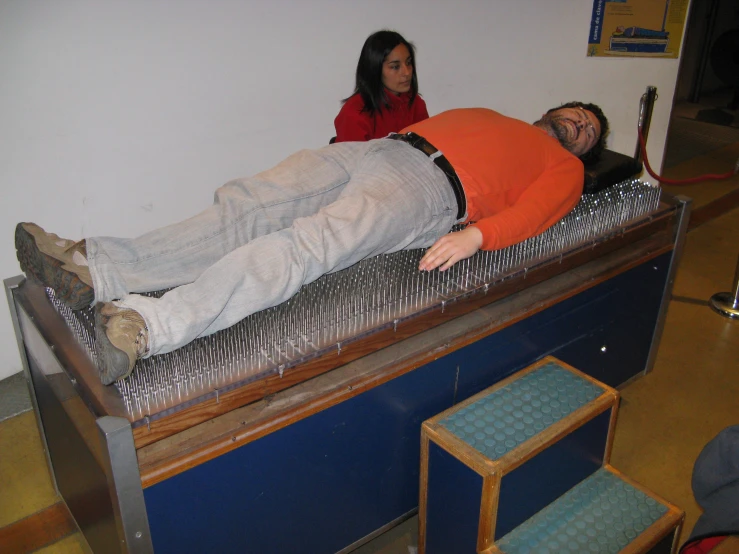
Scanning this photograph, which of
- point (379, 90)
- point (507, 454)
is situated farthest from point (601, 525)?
point (379, 90)

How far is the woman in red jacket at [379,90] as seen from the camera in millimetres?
2424

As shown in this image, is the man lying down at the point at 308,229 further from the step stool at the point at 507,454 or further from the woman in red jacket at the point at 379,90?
the woman in red jacket at the point at 379,90

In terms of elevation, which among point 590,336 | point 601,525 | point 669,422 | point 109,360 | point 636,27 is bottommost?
point 669,422

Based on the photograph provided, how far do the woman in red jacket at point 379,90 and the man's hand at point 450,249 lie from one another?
0.90 meters

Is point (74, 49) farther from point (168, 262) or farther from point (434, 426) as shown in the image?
point (434, 426)

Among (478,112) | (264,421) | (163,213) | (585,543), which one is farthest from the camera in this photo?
(163,213)

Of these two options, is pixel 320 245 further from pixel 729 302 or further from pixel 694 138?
pixel 694 138

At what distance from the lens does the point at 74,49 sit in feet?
6.61

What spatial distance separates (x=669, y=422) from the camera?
220 centimetres

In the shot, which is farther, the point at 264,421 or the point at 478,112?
the point at 478,112

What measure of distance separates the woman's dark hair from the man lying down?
0.58 metres

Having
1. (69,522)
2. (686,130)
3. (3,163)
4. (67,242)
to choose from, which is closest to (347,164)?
(67,242)

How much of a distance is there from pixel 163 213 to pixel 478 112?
4.03 feet

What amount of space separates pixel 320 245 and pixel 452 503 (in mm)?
674
